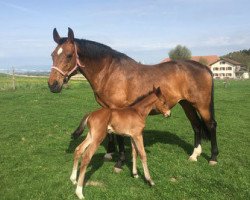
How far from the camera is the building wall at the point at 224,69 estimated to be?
108 meters

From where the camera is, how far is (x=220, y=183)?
6.74 meters

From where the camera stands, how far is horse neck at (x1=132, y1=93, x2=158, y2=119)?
6.74 meters

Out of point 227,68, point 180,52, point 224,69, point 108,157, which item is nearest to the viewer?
point 108,157

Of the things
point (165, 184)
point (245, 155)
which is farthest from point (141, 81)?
point (245, 155)

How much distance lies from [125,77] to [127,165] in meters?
2.16

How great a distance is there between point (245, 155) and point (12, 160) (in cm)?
621

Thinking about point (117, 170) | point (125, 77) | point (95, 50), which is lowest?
point (117, 170)

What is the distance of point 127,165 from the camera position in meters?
7.87

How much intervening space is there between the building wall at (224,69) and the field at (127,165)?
9873cm

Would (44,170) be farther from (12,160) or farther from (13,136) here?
(13,136)

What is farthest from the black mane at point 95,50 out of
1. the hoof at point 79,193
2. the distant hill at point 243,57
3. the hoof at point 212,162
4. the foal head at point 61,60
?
the distant hill at point 243,57

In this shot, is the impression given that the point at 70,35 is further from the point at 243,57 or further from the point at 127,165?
the point at 243,57

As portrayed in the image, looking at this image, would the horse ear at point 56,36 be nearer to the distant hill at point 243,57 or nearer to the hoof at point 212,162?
the hoof at point 212,162

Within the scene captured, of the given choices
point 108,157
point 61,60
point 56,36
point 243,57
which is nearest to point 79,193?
point 108,157
